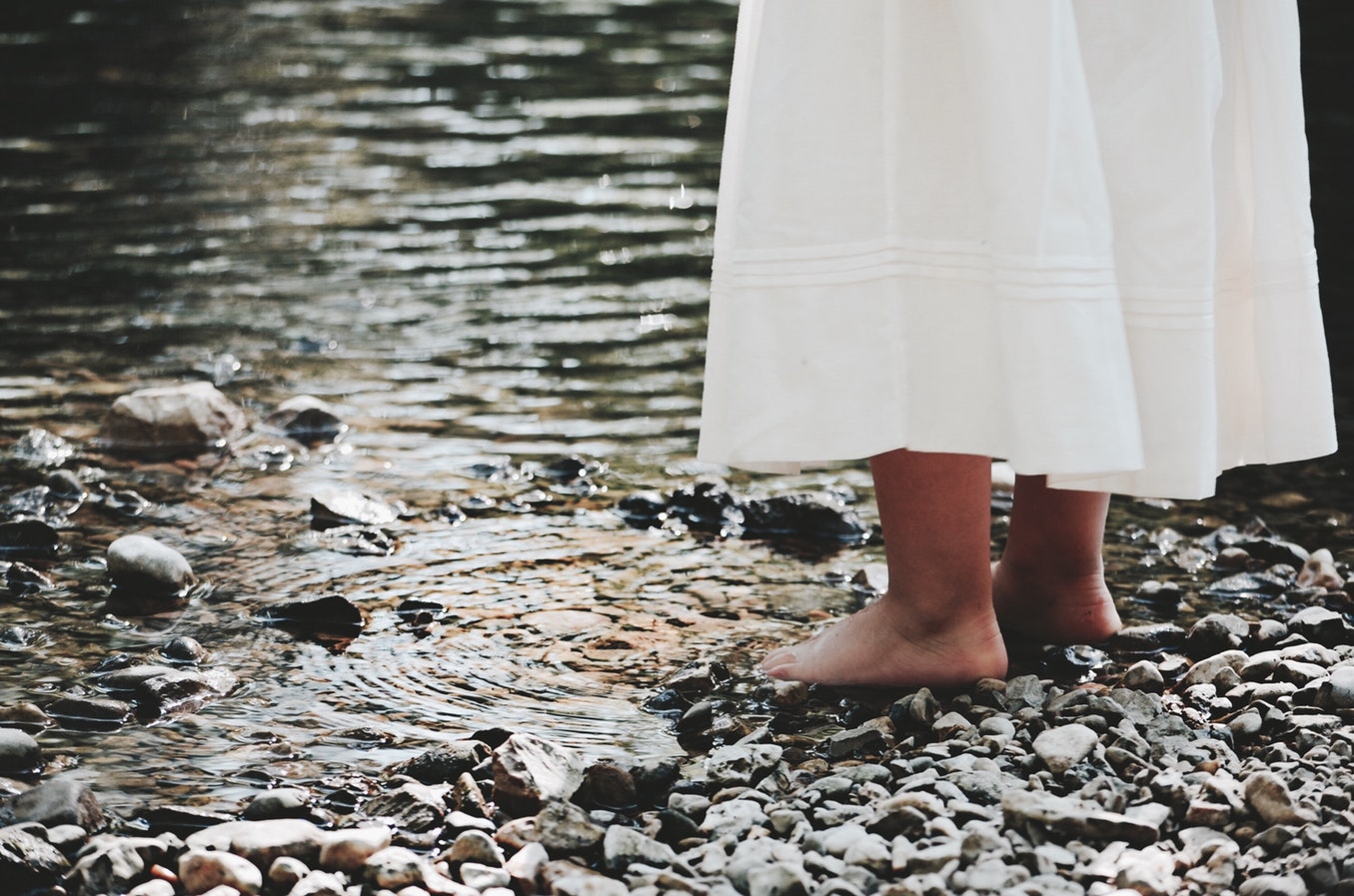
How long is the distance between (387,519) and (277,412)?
2.54ft

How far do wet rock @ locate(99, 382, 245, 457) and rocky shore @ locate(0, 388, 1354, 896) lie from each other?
1.12 m

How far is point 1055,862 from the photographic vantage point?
69.7 inches

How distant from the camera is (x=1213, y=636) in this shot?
2.53 metres

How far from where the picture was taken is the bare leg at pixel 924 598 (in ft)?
7.28

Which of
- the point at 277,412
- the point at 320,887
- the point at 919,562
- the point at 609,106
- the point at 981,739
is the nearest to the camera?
the point at 320,887

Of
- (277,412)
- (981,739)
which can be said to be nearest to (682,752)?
(981,739)

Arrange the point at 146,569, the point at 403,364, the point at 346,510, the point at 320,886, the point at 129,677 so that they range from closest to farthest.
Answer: the point at 320,886 < the point at 129,677 < the point at 146,569 < the point at 346,510 < the point at 403,364

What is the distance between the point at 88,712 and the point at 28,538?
2.75 ft

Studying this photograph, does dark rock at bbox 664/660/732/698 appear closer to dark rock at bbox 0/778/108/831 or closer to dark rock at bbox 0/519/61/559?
dark rock at bbox 0/778/108/831

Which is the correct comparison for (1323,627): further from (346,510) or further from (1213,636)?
(346,510)

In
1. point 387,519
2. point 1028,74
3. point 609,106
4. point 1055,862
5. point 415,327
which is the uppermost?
point 609,106

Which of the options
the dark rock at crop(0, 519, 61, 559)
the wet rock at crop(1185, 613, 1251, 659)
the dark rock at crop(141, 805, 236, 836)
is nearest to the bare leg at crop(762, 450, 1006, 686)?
the wet rock at crop(1185, 613, 1251, 659)

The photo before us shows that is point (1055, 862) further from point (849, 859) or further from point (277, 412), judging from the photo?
point (277, 412)

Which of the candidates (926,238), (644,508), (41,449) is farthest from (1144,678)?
(41,449)
